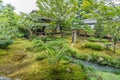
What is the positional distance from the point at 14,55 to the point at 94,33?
606 inches

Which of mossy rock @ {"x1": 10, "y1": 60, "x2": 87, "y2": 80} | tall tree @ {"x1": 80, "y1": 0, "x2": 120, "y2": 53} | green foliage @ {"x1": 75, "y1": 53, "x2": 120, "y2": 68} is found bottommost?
green foliage @ {"x1": 75, "y1": 53, "x2": 120, "y2": 68}

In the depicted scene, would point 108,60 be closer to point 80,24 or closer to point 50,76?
point 50,76

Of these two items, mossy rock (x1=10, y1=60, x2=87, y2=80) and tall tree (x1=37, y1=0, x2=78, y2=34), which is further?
tall tree (x1=37, y1=0, x2=78, y2=34)

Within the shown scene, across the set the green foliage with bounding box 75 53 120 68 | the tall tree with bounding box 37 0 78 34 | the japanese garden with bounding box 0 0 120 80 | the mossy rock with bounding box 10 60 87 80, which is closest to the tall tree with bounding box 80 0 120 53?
A: the japanese garden with bounding box 0 0 120 80

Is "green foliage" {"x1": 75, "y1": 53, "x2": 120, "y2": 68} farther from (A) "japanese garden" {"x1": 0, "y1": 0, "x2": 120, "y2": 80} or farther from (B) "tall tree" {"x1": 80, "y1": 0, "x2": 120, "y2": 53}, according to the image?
(B) "tall tree" {"x1": 80, "y1": 0, "x2": 120, "y2": 53}

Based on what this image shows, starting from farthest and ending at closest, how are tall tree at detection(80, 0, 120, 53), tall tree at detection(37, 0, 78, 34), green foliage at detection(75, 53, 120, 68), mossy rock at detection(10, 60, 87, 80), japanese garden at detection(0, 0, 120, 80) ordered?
tall tree at detection(37, 0, 78, 34) < green foliage at detection(75, 53, 120, 68) < tall tree at detection(80, 0, 120, 53) < japanese garden at detection(0, 0, 120, 80) < mossy rock at detection(10, 60, 87, 80)

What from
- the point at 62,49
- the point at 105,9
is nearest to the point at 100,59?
the point at 105,9

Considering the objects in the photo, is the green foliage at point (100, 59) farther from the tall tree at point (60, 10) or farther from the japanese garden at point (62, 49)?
the tall tree at point (60, 10)

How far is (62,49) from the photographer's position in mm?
10094

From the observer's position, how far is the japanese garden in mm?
9594

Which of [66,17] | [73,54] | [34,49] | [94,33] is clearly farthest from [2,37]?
[94,33]

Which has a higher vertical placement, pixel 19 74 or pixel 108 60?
pixel 19 74

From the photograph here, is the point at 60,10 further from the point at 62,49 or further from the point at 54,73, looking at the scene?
the point at 54,73

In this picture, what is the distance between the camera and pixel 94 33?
2823cm
